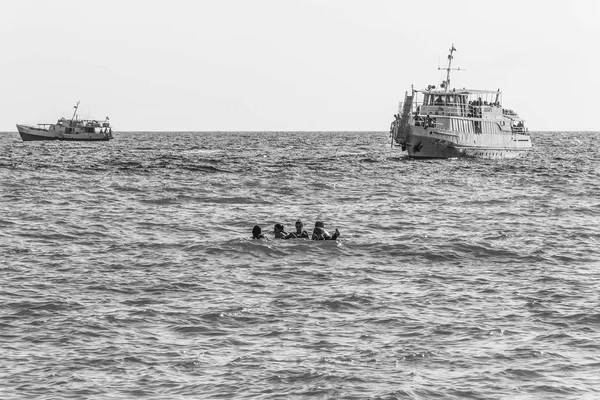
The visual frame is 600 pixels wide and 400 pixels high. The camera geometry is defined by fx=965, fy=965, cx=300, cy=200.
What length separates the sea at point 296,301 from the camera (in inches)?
653

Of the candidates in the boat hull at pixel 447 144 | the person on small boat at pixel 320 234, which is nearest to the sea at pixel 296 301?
the person on small boat at pixel 320 234

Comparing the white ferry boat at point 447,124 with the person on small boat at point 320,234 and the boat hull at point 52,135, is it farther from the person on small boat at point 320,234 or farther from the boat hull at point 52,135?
the boat hull at point 52,135

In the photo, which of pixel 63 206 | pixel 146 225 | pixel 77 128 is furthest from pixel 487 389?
pixel 77 128

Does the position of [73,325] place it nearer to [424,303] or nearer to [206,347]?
[206,347]

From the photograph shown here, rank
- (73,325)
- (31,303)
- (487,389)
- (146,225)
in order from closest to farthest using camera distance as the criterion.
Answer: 1. (487,389)
2. (73,325)
3. (31,303)
4. (146,225)

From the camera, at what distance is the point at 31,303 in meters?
21.7

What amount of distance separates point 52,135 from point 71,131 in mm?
Answer: 3138

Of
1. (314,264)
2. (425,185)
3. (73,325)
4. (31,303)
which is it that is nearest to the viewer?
(73,325)

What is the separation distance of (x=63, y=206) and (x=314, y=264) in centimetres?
2061

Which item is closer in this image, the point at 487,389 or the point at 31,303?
the point at 487,389

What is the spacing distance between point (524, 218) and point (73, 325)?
26.8m

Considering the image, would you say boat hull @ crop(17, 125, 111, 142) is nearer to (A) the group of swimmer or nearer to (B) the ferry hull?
(B) the ferry hull

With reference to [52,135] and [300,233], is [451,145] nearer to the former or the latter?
[300,233]

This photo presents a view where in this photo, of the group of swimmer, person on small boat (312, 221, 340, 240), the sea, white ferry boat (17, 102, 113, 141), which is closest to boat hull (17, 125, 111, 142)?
white ferry boat (17, 102, 113, 141)
